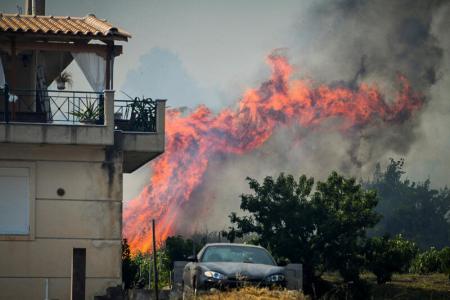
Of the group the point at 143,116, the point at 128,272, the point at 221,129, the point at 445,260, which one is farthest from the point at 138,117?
the point at 221,129

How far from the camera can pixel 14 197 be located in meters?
26.8

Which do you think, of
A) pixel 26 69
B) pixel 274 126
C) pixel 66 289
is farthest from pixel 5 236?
pixel 274 126

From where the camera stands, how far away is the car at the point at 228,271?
22578mm

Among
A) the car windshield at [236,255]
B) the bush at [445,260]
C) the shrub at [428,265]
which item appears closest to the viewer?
the car windshield at [236,255]

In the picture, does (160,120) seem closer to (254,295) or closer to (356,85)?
(254,295)

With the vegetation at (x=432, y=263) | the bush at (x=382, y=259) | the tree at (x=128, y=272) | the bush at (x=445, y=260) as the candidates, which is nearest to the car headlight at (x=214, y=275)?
the tree at (x=128, y=272)

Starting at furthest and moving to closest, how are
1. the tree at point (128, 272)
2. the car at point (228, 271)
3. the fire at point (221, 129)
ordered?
the fire at point (221, 129) → the tree at point (128, 272) → the car at point (228, 271)

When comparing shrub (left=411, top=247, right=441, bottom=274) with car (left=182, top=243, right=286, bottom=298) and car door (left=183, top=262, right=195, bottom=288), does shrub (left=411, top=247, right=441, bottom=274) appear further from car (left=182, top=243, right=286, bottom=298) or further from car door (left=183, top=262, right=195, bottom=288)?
car door (left=183, top=262, right=195, bottom=288)

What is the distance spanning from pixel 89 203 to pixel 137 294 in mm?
3237

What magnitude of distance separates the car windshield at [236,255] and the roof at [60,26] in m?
6.38

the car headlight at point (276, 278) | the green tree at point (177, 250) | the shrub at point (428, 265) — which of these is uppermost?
the green tree at point (177, 250)

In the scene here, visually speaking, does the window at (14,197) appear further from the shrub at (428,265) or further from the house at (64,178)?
the shrub at (428,265)

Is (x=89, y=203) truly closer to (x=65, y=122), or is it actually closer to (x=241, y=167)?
(x=65, y=122)

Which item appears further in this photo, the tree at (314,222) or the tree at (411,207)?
the tree at (411,207)
